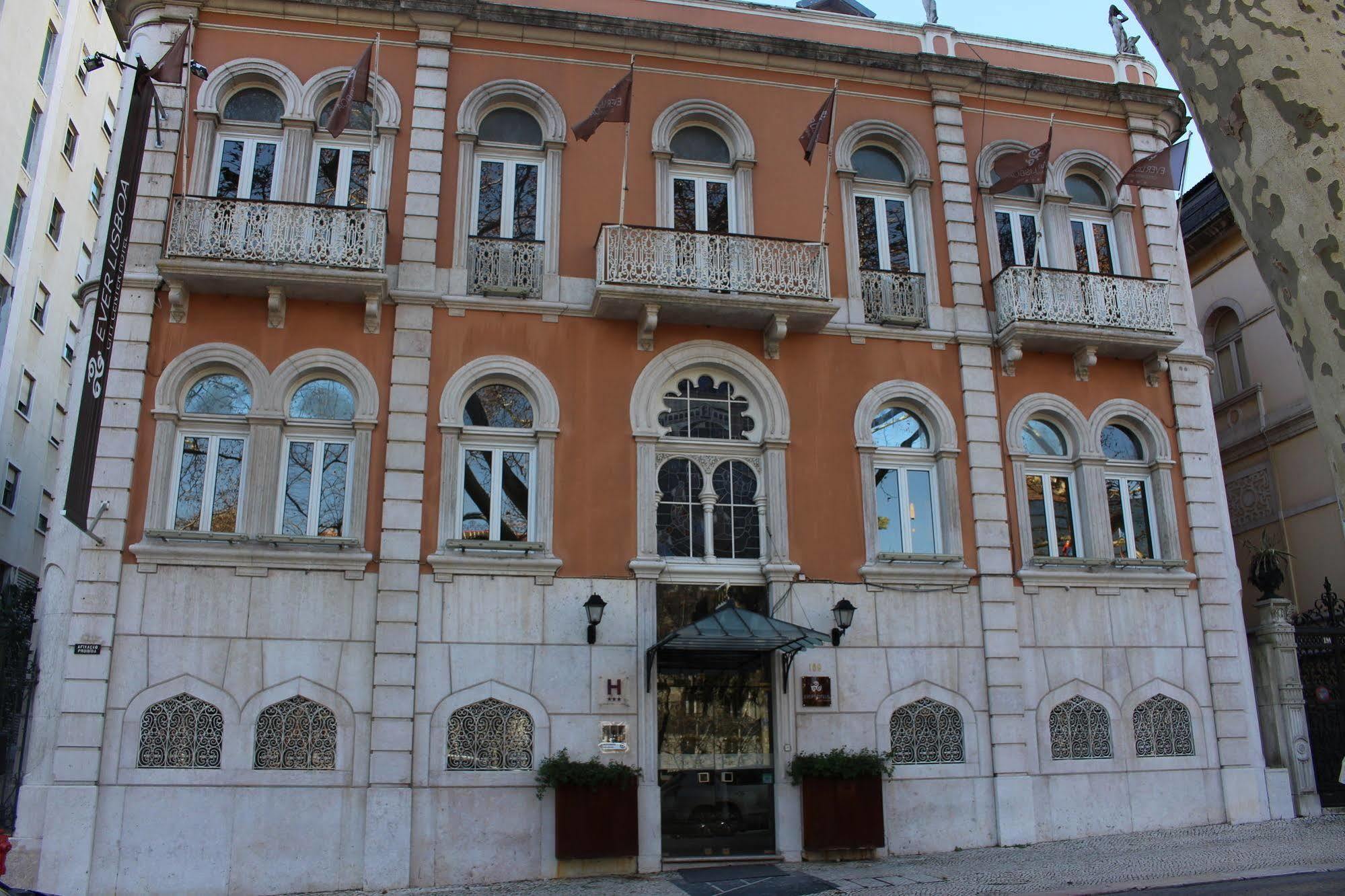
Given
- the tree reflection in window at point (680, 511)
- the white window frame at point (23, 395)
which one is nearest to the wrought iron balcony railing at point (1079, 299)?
the tree reflection in window at point (680, 511)

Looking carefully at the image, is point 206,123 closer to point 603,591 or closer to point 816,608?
point 603,591

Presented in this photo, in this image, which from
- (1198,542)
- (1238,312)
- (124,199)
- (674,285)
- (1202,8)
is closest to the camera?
(1202,8)

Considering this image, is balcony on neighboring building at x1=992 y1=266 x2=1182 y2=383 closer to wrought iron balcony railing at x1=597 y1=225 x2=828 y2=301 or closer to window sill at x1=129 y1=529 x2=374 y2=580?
wrought iron balcony railing at x1=597 y1=225 x2=828 y2=301

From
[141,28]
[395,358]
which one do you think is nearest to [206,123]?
[141,28]

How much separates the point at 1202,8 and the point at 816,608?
12.3 m

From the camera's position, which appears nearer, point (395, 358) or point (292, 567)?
point (292, 567)

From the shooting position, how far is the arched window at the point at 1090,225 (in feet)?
62.2

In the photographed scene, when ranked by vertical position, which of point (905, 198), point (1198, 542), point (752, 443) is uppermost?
point (905, 198)

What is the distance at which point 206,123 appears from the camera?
16359 mm

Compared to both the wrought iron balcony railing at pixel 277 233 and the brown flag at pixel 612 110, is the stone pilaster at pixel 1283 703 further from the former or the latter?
the wrought iron balcony railing at pixel 277 233

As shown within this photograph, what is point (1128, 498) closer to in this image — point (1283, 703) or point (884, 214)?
point (1283, 703)

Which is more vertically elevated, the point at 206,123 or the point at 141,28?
the point at 141,28

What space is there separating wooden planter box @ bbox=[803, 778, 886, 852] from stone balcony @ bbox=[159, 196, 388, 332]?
372 inches

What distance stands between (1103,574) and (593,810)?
8944mm
